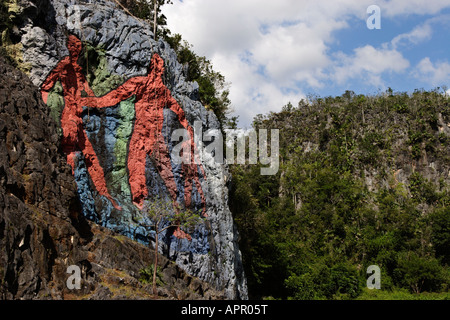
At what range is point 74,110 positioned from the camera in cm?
1675

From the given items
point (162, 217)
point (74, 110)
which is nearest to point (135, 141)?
point (74, 110)

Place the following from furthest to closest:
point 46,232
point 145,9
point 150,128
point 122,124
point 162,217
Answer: point 145,9 → point 150,128 → point 122,124 → point 162,217 → point 46,232

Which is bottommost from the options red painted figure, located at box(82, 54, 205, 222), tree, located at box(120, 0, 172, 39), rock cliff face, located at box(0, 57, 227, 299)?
rock cliff face, located at box(0, 57, 227, 299)

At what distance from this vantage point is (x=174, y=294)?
1509cm

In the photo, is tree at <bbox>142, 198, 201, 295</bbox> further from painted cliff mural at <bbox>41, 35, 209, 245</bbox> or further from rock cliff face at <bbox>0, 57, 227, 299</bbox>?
rock cliff face at <bbox>0, 57, 227, 299</bbox>

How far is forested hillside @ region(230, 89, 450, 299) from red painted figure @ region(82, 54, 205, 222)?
9097mm

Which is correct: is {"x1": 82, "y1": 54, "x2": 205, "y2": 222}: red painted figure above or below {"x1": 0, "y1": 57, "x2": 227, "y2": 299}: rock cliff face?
above

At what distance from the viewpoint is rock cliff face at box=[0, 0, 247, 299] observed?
16.2 metres

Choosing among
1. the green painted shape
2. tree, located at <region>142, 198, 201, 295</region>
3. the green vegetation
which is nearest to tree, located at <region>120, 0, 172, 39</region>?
the green vegetation

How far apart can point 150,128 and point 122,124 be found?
1201 mm

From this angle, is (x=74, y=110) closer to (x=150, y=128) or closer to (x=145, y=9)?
(x=150, y=128)

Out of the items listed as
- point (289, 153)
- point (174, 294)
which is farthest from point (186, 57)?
point (289, 153)

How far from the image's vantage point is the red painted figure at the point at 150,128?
17681 mm

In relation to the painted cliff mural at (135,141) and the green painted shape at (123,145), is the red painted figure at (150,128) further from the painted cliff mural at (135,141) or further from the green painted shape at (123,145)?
the green painted shape at (123,145)
